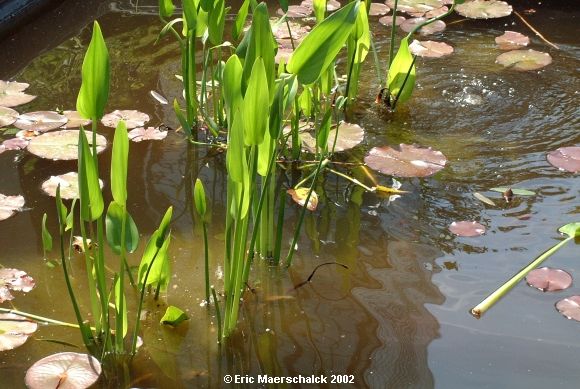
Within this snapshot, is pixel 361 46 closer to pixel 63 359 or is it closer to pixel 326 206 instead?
pixel 326 206

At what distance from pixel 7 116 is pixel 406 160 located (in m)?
1.04

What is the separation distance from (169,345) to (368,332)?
1.11ft

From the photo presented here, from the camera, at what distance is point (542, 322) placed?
1.40 m

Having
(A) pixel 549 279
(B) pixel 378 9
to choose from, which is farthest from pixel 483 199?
(B) pixel 378 9

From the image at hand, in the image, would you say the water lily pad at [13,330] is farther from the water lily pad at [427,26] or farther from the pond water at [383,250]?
the water lily pad at [427,26]

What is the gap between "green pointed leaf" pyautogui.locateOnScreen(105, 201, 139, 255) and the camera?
1.29 m

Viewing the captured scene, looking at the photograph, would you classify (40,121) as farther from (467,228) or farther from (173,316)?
(467,228)

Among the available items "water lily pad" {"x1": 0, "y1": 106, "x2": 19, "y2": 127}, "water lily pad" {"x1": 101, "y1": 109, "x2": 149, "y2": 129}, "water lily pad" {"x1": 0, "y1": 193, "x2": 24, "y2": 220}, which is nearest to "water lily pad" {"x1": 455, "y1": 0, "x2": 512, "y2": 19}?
"water lily pad" {"x1": 101, "y1": 109, "x2": 149, "y2": 129}

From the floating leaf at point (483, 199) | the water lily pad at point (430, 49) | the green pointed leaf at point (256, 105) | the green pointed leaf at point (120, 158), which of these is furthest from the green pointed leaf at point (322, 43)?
the water lily pad at point (430, 49)

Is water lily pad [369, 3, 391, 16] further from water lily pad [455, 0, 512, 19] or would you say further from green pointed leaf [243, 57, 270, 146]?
green pointed leaf [243, 57, 270, 146]

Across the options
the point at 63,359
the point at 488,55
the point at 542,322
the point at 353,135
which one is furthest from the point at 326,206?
the point at 488,55

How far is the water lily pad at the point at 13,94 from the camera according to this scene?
7.13ft

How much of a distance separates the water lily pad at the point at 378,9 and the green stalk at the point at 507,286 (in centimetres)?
155

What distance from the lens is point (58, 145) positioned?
1944 mm
